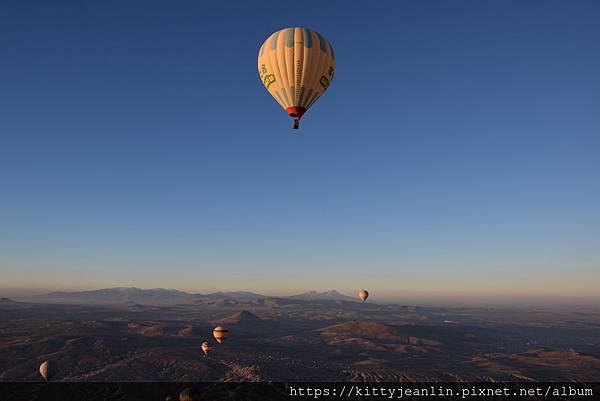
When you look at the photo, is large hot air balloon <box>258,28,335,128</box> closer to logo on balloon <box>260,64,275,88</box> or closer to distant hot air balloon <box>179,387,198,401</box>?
logo on balloon <box>260,64,275,88</box>

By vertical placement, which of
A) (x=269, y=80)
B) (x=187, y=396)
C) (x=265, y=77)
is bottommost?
(x=187, y=396)

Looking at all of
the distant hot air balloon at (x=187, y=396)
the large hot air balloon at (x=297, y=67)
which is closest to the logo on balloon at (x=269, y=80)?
the large hot air balloon at (x=297, y=67)

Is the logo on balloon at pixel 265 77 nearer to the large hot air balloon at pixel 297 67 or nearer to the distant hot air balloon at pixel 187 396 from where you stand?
the large hot air balloon at pixel 297 67

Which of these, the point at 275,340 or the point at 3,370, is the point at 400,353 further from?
the point at 3,370

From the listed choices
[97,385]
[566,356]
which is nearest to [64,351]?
[97,385]

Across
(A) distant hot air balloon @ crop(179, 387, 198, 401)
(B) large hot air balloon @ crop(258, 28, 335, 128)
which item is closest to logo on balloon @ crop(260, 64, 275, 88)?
(B) large hot air balloon @ crop(258, 28, 335, 128)

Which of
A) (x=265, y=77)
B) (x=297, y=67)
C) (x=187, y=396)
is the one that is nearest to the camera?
(x=297, y=67)

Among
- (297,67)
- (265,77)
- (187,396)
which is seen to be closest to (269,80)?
(265,77)

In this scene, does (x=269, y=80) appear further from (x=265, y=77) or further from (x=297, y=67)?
(x=297, y=67)

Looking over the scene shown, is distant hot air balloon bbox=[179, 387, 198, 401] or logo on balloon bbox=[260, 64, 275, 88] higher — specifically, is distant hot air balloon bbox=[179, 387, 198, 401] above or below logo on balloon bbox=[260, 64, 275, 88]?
below
